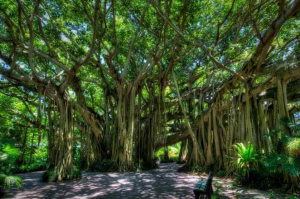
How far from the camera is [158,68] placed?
624 centimetres

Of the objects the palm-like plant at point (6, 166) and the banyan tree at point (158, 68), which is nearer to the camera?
the palm-like plant at point (6, 166)

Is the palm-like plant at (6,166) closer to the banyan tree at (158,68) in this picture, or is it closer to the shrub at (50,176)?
the shrub at (50,176)

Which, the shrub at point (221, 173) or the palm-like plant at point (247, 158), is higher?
the palm-like plant at point (247, 158)

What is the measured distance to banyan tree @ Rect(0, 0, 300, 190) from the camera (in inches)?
175

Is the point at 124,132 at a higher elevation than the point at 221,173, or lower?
higher

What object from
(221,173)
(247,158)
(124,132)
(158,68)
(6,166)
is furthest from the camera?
(124,132)

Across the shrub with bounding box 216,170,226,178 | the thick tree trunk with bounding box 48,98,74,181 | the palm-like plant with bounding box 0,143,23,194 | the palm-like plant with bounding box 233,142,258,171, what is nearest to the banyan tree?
the thick tree trunk with bounding box 48,98,74,181

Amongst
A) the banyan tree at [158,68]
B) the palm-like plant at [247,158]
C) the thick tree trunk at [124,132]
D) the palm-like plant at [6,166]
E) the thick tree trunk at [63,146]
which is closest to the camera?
the palm-like plant at [6,166]

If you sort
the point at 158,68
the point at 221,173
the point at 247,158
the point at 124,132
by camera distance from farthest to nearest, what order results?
1. the point at 124,132
2. the point at 158,68
3. the point at 221,173
4. the point at 247,158

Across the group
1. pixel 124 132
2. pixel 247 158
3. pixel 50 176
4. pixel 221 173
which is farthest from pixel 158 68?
pixel 50 176

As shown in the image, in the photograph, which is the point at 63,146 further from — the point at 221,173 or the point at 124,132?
the point at 221,173

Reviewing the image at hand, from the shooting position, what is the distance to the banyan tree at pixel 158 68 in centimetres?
444

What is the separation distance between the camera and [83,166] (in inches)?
276

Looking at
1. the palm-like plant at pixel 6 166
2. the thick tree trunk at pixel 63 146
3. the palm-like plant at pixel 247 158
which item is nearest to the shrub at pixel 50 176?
the thick tree trunk at pixel 63 146
